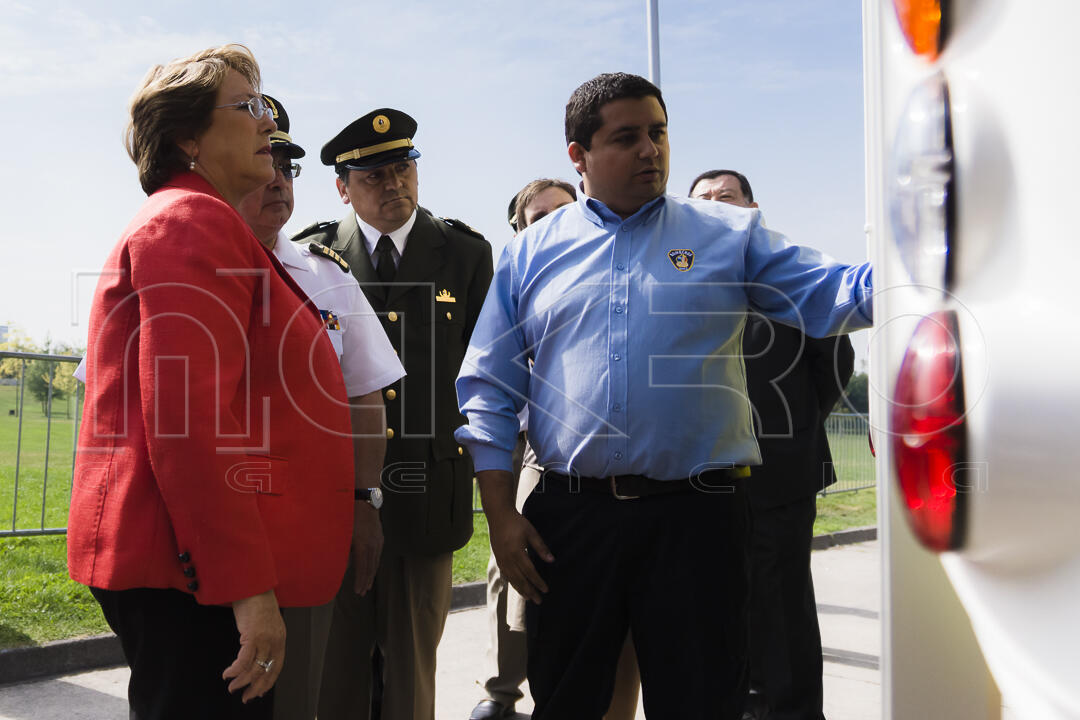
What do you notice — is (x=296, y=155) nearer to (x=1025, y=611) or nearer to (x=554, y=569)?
(x=554, y=569)

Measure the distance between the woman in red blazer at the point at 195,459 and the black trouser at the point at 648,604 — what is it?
0.70 m

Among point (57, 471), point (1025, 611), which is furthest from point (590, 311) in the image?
point (57, 471)

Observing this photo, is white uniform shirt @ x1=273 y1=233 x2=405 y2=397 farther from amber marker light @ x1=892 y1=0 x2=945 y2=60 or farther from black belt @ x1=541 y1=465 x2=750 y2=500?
amber marker light @ x1=892 y1=0 x2=945 y2=60

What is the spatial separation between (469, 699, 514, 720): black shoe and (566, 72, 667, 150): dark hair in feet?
8.22

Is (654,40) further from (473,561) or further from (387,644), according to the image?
(387,644)

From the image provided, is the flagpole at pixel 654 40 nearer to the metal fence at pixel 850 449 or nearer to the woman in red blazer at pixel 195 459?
the metal fence at pixel 850 449

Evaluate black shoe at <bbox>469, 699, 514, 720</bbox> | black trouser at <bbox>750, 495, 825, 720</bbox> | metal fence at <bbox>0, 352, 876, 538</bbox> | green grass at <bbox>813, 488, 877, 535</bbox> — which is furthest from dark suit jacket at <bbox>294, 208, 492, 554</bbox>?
green grass at <bbox>813, 488, 877, 535</bbox>

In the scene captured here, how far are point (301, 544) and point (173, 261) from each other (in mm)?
605

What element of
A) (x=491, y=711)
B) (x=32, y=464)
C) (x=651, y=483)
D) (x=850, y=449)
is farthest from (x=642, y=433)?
(x=850, y=449)

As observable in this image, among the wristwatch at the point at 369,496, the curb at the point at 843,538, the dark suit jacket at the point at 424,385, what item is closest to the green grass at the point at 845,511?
the curb at the point at 843,538

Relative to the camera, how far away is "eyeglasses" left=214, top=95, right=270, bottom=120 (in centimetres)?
201

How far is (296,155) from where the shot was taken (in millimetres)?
3133

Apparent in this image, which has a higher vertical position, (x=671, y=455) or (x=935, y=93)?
(x=935, y=93)

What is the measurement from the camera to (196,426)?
165 cm
